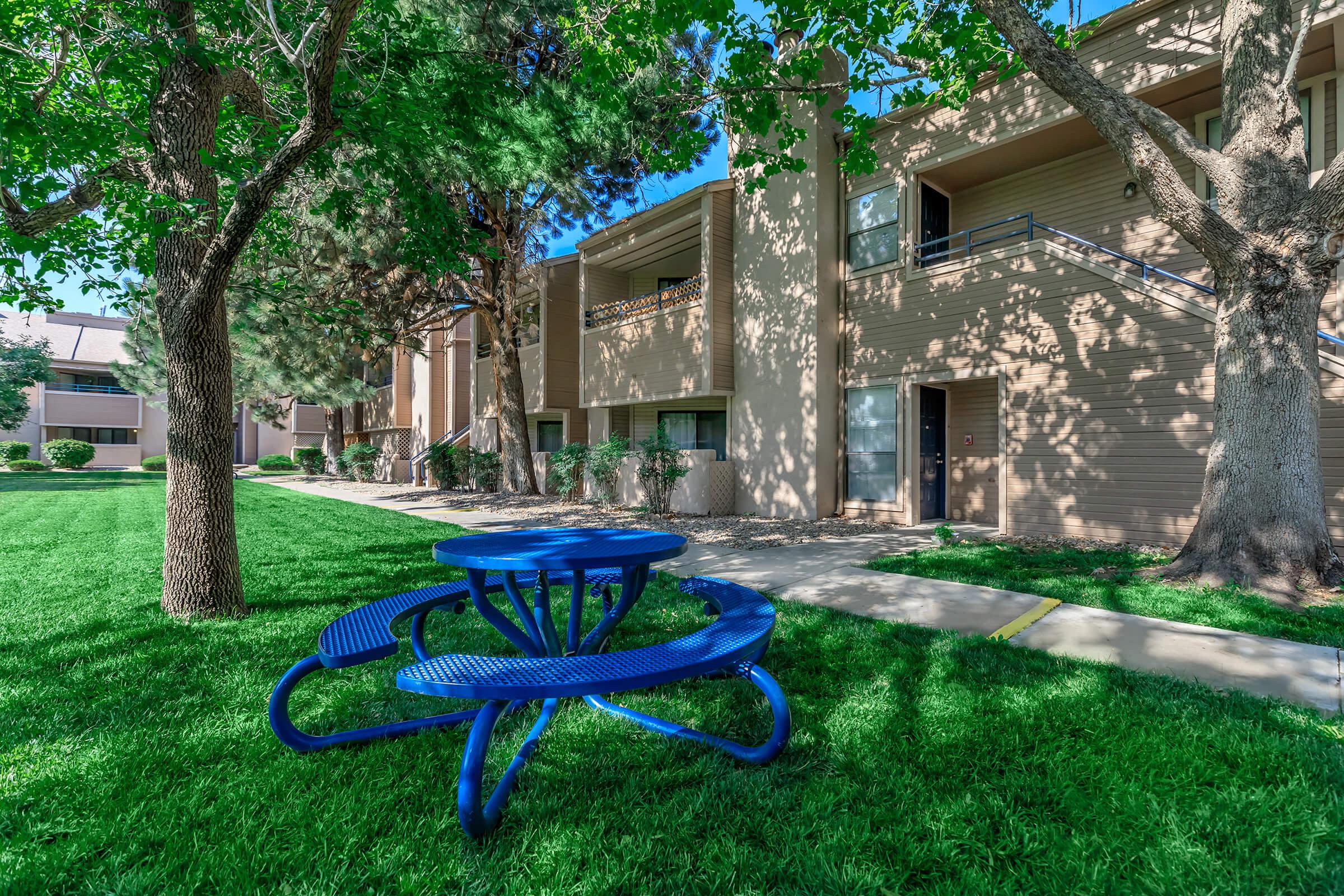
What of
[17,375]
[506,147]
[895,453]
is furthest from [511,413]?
[17,375]

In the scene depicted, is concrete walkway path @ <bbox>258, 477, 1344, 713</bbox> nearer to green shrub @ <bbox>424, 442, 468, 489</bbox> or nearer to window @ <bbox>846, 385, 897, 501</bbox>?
window @ <bbox>846, 385, 897, 501</bbox>

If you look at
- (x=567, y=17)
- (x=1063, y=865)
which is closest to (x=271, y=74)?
(x=567, y=17)

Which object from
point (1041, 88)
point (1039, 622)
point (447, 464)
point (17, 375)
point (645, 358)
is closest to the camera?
point (1039, 622)

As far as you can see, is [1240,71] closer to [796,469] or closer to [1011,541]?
[1011,541]

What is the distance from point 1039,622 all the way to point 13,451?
4322 centimetres

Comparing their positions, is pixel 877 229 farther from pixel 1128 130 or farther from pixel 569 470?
pixel 569 470

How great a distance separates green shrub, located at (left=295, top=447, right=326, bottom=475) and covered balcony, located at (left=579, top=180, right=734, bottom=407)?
58.4 ft

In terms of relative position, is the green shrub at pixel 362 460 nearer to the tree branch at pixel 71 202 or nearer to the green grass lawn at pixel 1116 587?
the tree branch at pixel 71 202

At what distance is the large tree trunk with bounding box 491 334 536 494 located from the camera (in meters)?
15.1

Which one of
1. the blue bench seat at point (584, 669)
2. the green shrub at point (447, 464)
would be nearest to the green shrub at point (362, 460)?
the green shrub at point (447, 464)

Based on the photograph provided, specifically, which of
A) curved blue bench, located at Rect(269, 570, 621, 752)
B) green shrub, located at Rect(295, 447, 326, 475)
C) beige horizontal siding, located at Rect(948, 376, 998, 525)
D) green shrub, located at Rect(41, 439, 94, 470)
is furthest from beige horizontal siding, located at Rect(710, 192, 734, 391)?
green shrub, located at Rect(41, 439, 94, 470)

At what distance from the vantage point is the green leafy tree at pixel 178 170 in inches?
165

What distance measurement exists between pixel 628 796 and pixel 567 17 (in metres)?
10.2

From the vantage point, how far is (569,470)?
13.4 meters
